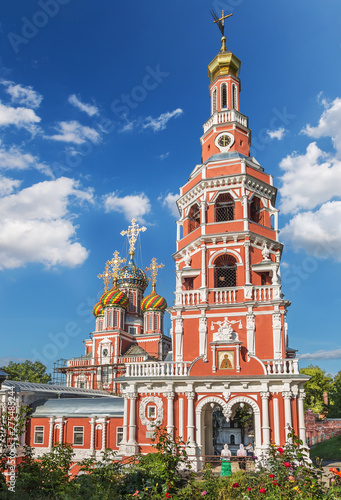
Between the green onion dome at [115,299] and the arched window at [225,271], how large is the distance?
23051 millimetres

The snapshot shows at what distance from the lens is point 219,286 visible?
23.8 metres

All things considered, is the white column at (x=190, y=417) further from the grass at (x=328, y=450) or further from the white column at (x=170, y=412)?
the grass at (x=328, y=450)

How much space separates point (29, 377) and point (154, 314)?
15.6m

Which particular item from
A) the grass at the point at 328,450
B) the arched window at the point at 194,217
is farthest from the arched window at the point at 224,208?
the grass at the point at 328,450

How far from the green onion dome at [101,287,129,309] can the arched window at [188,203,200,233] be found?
22.0 m

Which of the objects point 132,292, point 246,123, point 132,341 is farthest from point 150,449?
point 132,292

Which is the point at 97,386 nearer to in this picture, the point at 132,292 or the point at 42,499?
the point at 132,292

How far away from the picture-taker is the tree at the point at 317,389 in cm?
4469

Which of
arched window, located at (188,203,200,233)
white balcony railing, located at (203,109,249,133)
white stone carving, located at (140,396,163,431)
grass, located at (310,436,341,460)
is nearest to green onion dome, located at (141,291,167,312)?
grass, located at (310,436,341,460)

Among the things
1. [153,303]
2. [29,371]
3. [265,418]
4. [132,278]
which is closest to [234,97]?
[265,418]

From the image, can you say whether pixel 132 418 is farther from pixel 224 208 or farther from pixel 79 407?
pixel 224 208

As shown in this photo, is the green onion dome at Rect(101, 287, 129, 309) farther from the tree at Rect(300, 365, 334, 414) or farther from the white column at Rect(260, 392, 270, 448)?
the white column at Rect(260, 392, 270, 448)

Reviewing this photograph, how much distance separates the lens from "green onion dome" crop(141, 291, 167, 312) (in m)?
46.3

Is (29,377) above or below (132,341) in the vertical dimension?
below
